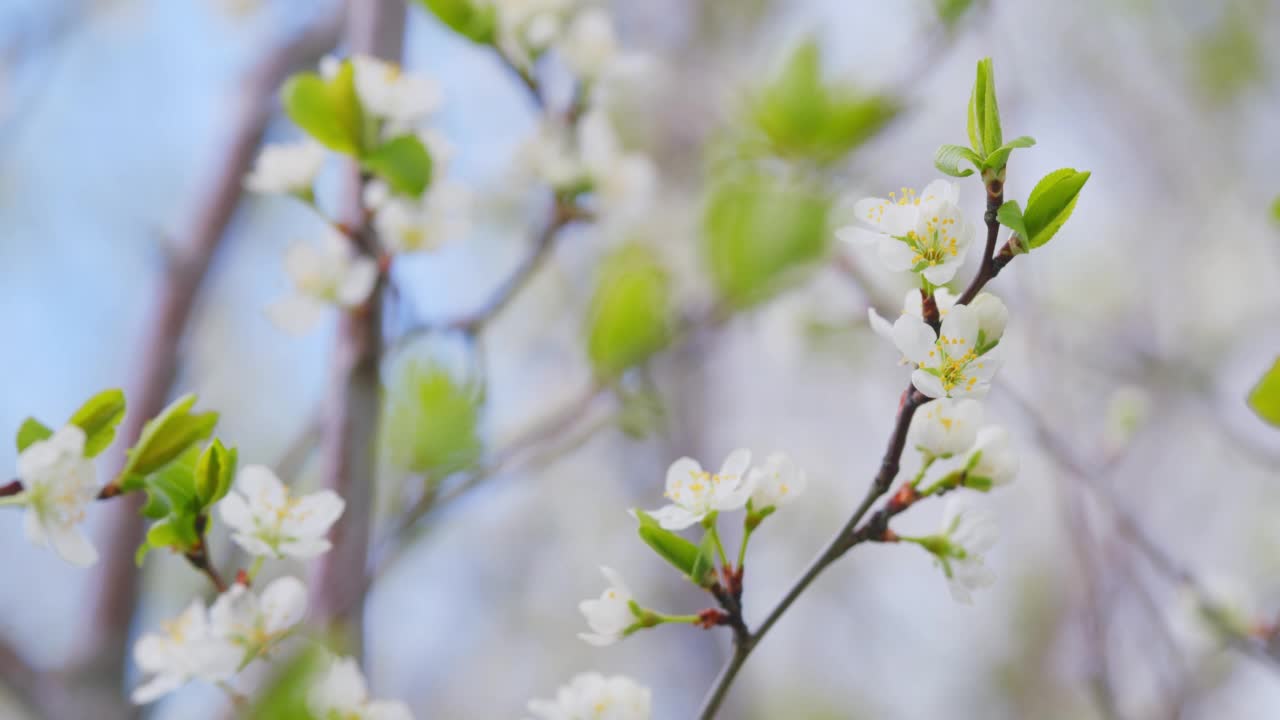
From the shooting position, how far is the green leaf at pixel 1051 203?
32 cm

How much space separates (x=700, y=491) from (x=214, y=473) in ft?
0.58

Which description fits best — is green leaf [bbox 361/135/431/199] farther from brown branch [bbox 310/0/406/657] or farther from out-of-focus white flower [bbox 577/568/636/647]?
out-of-focus white flower [bbox 577/568/636/647]

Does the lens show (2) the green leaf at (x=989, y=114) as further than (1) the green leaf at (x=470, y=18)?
No

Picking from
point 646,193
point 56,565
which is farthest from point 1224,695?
point 56,565

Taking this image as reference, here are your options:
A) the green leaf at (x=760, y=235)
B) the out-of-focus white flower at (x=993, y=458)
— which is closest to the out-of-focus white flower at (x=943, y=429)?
the out-of-focus white flower at (x=993, y=458)

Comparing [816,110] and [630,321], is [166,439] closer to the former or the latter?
[630,321]

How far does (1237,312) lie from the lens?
218cm

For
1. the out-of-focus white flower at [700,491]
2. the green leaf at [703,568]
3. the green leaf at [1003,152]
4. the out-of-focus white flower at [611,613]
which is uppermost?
the green leaf at [1003,152]

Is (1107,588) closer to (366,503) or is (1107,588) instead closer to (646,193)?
(646,193)

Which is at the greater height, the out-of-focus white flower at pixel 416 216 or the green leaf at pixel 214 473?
the out-of-focus white flower at pixel 416 216

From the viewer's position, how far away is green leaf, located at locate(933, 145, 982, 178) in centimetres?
31

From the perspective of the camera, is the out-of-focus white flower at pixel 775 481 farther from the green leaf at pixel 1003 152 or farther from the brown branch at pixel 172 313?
the brown branch at pixel 172 313

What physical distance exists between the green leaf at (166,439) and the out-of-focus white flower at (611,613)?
16 cm

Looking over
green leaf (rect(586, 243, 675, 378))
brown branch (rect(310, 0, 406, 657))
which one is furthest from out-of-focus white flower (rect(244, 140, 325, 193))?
green leaf (rect(586, 243, 675, 378))
